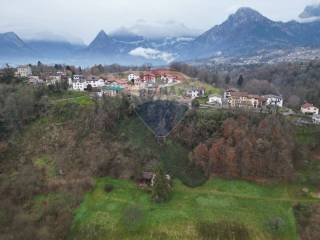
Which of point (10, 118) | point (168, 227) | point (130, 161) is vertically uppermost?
point (10, 118)

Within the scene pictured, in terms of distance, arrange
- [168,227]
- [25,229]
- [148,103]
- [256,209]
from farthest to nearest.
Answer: [148,103] < [256,209] < [168,227] < [25,229]

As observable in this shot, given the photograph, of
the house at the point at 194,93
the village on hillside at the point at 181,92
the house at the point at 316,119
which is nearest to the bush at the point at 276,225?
the village on hillside at the point at 181,92

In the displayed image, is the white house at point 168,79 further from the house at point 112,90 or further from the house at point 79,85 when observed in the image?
the house at point 79,85

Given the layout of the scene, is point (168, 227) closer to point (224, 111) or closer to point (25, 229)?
point (25, 229)

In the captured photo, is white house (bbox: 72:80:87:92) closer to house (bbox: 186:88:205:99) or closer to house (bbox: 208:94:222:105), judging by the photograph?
house (bbox: 186:88:205:99)

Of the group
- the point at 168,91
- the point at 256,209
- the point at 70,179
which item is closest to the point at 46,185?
the point at 70,179

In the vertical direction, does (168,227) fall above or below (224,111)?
below

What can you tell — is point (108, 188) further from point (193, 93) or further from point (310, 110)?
point (310, 110)
